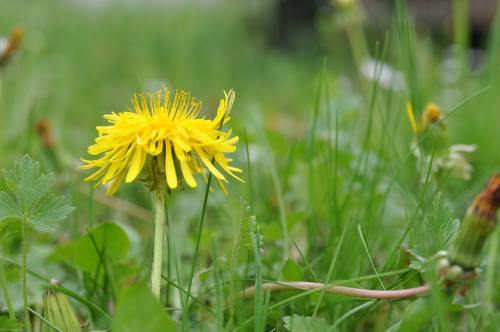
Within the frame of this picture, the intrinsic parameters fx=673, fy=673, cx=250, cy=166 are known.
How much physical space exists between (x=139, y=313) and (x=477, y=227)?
1.18ft

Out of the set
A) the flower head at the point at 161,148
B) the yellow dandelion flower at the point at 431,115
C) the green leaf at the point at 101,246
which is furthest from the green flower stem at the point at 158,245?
the yellow dandelion flower at the point at 431,115

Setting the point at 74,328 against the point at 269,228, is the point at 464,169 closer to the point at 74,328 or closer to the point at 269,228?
the point at 269,228

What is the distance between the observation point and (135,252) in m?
1.19

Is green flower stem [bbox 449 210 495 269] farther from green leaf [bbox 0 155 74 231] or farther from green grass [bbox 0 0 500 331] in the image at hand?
green leaf [bbox 0 155 74 231]

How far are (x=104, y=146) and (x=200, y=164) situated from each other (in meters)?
0.12

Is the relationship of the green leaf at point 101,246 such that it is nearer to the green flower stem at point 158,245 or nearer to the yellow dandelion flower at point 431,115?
the green flower stem at point 158,245

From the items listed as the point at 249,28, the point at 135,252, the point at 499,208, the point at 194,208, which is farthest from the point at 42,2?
the point at 499,208

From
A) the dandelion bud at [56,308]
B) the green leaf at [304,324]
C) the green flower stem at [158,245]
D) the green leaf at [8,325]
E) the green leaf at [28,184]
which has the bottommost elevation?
the green leaf at [304,324]

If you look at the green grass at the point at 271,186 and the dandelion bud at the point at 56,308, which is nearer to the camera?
the dandelion bud at the point at 56,308

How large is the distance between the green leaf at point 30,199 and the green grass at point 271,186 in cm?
4

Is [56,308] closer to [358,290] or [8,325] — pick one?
[8,325]

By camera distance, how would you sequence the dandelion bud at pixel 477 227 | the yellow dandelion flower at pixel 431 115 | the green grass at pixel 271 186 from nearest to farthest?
the dandelion bud at pixel 477 227 < the green grass at pixel 271 186 < the yellow dandelion flower at pixel 431 115

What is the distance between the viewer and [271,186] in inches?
64.8

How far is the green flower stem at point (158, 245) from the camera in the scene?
786mm
